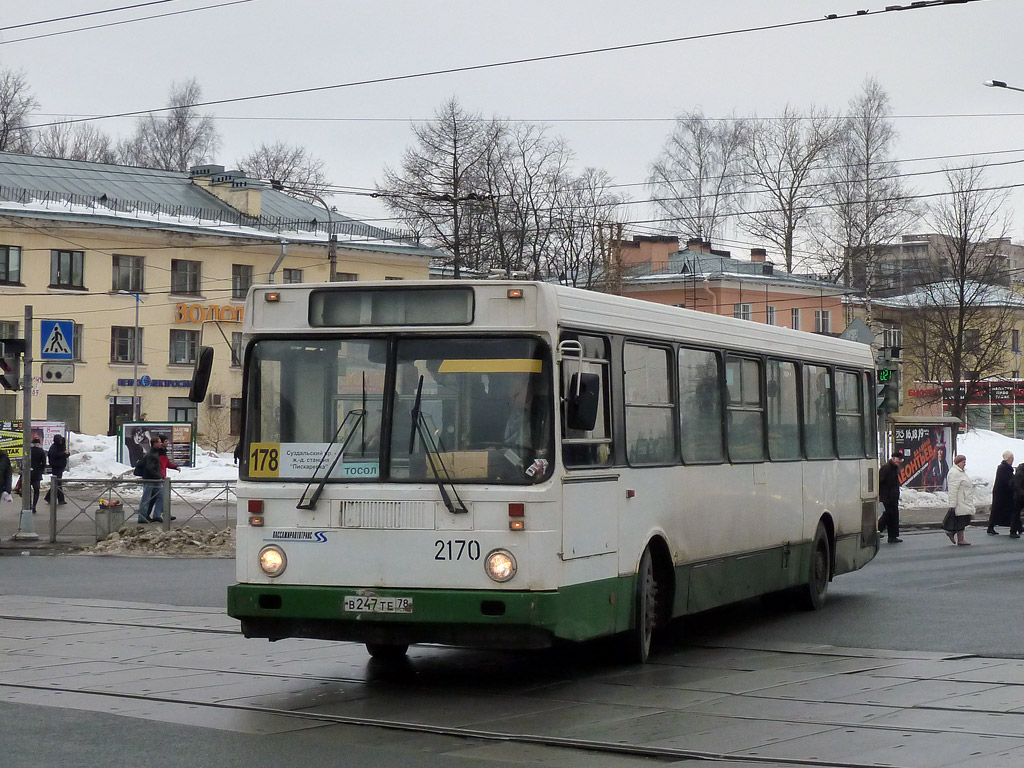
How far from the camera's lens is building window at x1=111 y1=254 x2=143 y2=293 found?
6312 centimetres

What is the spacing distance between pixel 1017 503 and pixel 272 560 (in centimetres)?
2168

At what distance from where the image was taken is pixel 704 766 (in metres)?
7.66

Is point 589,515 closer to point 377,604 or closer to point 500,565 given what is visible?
point 500,565

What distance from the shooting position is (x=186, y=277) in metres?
65.4

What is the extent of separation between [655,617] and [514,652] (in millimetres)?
1384

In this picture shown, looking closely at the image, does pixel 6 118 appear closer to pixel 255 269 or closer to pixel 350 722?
pixel 255 269

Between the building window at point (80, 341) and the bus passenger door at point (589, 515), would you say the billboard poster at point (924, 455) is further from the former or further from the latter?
the building window at point (80, 341)

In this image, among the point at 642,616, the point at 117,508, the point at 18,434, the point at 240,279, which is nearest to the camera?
the point at 642,616

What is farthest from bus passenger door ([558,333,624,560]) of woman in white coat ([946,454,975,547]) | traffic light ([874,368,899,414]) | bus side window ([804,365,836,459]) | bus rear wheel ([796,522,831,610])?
traffic light ([874,368,899,414])

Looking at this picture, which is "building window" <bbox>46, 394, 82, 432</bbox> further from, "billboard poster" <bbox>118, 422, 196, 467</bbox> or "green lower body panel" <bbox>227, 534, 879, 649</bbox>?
"green lower body panel" <bbox>227, 534, 879, 649</bbox>

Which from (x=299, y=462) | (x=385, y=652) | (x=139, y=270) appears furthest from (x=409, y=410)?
(x=139, y=270)

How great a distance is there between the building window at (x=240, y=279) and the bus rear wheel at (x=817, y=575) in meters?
52.9

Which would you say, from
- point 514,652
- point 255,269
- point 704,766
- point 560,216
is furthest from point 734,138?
point 704,766

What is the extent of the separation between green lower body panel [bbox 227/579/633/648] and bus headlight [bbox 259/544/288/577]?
0.36ft
